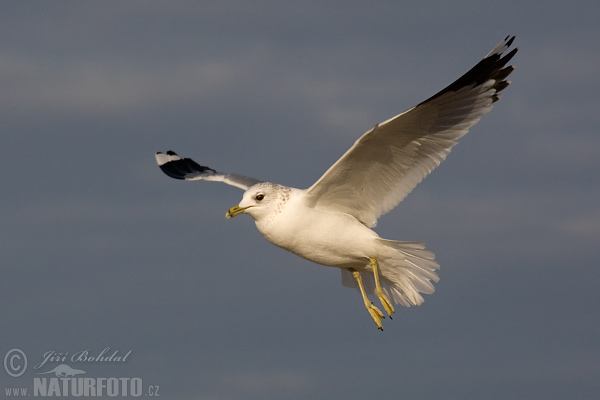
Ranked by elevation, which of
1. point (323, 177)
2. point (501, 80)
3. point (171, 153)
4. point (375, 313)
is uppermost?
point (171, 153)

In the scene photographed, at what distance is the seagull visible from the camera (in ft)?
38.7

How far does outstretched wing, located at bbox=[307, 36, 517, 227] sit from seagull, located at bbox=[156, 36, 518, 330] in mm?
12

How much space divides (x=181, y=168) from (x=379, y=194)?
18.9 ft

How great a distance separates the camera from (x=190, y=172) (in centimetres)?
1734

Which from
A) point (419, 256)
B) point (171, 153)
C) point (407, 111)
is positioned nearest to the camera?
point (407, 111)

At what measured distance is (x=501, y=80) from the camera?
39.0 feet

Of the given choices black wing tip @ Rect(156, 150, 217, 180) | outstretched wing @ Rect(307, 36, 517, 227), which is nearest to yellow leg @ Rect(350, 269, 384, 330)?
outstretched wing @ Rect(307, 36, 517, 227)

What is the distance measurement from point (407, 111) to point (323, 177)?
1275 millimetres

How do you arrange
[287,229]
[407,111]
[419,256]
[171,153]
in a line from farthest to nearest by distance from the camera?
[171,153]
[419,256]
[287,229]
[407,111]

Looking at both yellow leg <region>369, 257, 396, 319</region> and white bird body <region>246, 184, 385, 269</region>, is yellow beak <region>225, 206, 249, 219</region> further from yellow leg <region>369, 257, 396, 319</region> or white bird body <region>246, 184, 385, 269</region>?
yellow leg <region>369, 257, 396, 319</region>

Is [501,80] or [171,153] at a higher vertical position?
[171,153]

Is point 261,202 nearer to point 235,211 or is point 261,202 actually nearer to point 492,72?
point 235,211

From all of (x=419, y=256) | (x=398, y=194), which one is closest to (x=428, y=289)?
(x=419, y=256)

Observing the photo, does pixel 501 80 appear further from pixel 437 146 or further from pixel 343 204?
pixel 343 204
